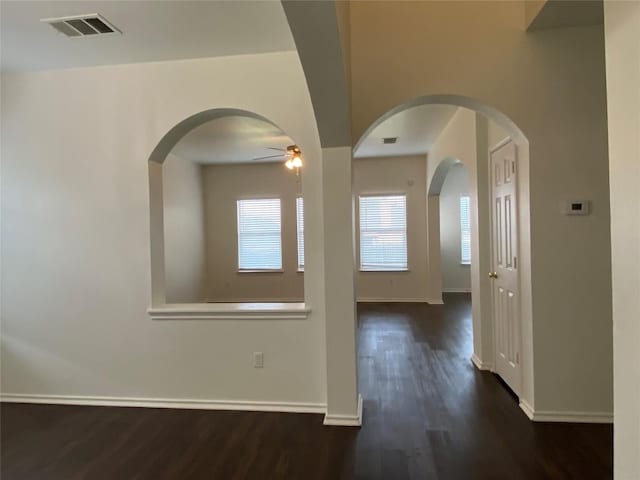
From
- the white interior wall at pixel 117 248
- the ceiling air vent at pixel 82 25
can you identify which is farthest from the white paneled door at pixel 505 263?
the ceiling air vent at pixel 82 25

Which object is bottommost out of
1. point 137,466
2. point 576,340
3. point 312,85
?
point 137,466

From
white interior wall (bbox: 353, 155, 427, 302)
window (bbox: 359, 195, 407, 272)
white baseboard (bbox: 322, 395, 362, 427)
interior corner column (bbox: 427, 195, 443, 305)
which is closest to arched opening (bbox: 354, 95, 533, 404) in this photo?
white baseboard (bbox: 322, 395, 362, 427)

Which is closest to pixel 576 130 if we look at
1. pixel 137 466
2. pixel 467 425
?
pixel 467 425

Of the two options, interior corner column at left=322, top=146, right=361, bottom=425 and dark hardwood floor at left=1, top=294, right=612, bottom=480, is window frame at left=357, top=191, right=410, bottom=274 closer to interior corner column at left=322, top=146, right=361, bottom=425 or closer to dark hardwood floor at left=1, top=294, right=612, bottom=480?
dark hardwood floor at left=1, top=294, right=612, bottom=480

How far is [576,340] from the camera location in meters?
2.63

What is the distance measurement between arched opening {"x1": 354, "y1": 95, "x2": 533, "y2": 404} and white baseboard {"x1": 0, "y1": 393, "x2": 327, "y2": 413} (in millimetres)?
1753

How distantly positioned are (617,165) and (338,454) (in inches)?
84.4

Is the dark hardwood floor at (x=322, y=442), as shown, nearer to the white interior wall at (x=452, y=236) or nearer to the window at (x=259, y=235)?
the window at (x=259, y=235)

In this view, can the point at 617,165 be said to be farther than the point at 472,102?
No

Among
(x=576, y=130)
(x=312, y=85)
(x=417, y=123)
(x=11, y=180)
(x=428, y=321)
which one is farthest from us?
(x=428, y=321)

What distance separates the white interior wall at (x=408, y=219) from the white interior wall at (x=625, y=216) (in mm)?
6186

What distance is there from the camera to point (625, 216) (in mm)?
1271

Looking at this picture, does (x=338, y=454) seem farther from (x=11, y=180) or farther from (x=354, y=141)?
(x=11, y=180)

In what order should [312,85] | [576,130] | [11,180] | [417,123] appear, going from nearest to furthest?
[312,85] < [576,130] < [11,180] < [417,123]
